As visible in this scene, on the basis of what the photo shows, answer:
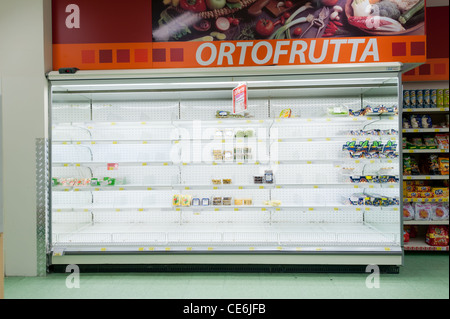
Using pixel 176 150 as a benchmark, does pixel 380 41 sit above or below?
above

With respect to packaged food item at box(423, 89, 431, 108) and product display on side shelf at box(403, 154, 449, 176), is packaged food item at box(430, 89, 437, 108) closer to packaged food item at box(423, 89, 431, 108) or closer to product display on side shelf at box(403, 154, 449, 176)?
packaged food item at box(423, 89, 431, 108)

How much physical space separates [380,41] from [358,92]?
705 millimetres

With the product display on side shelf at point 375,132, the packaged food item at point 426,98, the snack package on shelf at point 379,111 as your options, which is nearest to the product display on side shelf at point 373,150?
the product display on side shelf at point 375,132

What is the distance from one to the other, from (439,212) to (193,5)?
4.55 meters

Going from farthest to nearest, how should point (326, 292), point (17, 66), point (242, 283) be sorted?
point (17, 66) < point (242, 283) < point (326, 292)

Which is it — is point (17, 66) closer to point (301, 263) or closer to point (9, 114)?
point (9, 114)

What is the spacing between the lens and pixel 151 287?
347cm

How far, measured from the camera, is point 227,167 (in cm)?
447

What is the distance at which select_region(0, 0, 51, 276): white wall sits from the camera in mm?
3791

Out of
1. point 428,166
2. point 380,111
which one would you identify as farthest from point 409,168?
point 380,111

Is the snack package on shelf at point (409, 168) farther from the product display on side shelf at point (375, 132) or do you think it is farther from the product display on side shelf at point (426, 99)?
the product display on side shelf at point (375, 132)

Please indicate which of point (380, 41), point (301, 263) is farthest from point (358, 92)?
point (301, 263)

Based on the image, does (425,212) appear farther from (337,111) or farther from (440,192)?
(337,111)

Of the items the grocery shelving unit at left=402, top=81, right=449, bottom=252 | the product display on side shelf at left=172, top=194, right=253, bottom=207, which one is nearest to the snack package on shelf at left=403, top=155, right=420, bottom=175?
the grocery shelving unit at left=402, top=81, right=449, bottom=252
